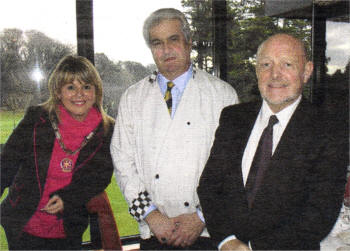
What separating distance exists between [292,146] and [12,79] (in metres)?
1.49

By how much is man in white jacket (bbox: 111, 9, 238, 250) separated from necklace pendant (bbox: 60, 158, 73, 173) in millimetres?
201

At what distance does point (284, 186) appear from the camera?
39.6 inches

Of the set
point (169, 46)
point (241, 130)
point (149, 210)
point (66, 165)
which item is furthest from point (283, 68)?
point (66, 165)

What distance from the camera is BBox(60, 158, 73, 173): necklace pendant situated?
4.61ft

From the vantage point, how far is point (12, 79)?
1721 mm

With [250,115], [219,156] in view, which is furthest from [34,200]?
[250,115]

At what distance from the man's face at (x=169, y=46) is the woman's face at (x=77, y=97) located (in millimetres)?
349

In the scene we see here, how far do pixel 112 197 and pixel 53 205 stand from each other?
0.39 meters

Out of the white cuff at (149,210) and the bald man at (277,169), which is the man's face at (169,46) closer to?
the bald man at (277,169)

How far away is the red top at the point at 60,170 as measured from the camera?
1402mm

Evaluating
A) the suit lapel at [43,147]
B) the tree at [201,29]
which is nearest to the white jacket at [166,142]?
the suit lapel at [43,147]

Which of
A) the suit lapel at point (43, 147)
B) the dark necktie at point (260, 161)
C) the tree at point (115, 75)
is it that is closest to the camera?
the dark necktie at point (260, 161)

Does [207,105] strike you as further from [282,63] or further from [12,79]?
[12,79]

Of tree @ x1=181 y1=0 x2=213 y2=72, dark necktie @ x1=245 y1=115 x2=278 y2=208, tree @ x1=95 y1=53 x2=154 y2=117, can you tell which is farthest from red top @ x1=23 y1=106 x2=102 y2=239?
tree @ x1=181 y1=0 x2=213 y2=72
